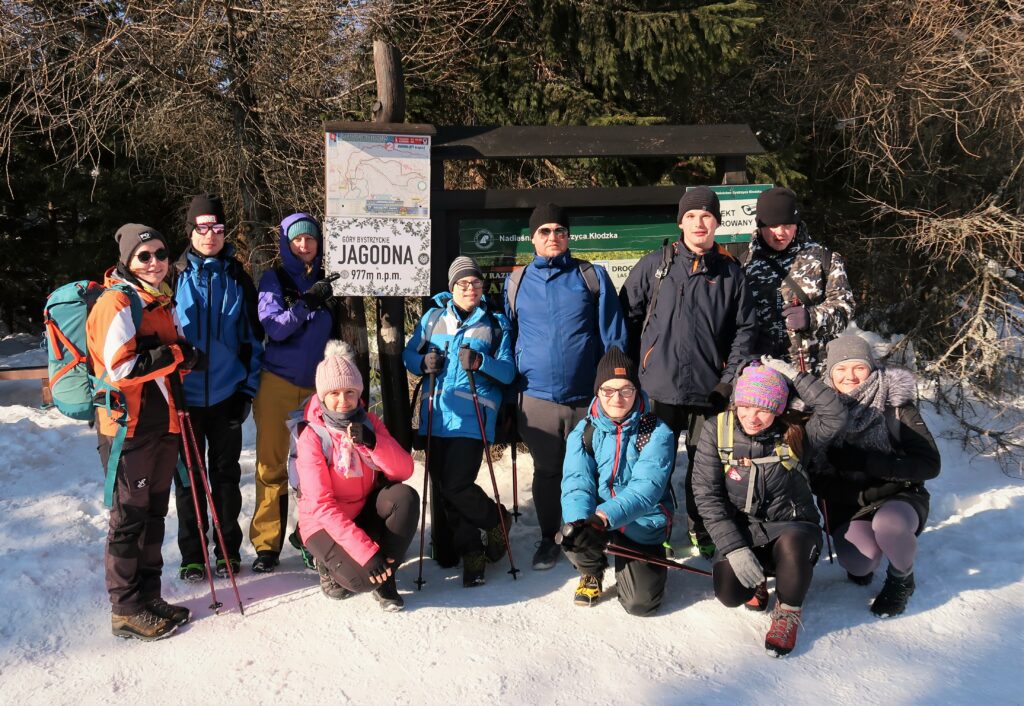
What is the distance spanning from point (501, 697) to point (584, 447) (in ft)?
4.36

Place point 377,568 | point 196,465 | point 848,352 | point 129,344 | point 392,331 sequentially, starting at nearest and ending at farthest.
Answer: point 129,344
point 377,568
point 848,352
point 196,465
point 392,331

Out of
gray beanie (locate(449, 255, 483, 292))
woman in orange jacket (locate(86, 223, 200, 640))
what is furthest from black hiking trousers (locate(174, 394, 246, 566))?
gray beanie (locate(449, 255, 483, 292))

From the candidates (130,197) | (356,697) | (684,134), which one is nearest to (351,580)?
(356,697)

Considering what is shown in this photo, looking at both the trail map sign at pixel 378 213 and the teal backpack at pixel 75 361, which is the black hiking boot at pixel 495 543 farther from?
the teal backpack at pixel 75 361

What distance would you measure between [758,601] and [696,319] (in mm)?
1502

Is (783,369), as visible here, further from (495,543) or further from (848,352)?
(495,543)

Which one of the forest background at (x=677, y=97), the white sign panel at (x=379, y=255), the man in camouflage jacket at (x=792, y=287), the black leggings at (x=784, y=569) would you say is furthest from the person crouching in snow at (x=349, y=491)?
the forest background at (x=677, y=97)

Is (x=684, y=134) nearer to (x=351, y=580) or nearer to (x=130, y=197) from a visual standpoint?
(x=351, y=580)

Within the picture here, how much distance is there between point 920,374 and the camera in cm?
738

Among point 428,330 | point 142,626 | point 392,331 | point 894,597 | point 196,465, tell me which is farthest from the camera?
point 392,331

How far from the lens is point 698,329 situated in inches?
159

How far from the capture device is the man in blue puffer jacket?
4.14 m

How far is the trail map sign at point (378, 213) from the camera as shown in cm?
459

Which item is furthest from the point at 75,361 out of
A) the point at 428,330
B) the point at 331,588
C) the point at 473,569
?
the point at 473,569
